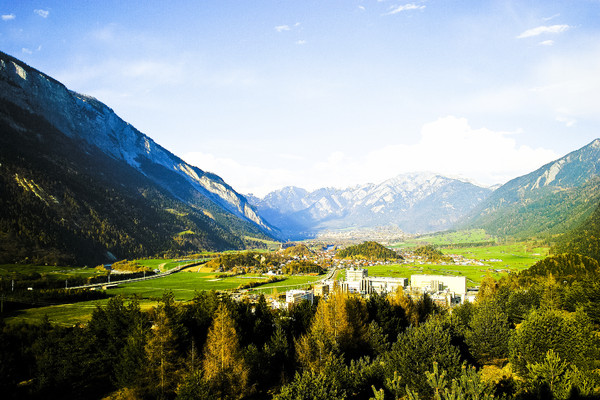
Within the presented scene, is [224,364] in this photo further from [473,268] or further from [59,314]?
[473,268]

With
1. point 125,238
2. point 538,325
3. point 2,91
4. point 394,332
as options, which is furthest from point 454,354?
point 2,91

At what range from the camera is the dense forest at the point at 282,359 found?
973 inches

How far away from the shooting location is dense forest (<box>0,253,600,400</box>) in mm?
24719

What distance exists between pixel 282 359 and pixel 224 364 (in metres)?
10.0

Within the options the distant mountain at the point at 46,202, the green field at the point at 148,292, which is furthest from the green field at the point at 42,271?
the green field at the point at 148,292

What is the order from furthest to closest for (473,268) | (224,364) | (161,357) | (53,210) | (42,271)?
(473,268)
(53,210)
(42,271)
(224,364)
(161,357)

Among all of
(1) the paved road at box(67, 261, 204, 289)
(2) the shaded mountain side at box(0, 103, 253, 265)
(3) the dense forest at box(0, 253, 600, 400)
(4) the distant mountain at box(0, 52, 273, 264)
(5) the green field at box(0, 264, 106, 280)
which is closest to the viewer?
(3) the dense forest at box(0, 253, 600, 400)

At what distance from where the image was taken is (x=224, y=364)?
30.7 metres

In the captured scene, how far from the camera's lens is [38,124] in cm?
18788

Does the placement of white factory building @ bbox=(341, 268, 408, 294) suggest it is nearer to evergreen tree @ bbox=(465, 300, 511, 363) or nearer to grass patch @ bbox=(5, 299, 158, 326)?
evergreen tree @ bbox=(465, 300, 511, 363)

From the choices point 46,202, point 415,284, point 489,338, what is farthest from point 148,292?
point 46,202

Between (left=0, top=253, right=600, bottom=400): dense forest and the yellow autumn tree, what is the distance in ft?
0.30

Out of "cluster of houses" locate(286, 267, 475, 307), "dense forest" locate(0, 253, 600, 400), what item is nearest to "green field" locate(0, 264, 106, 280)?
"dense forest" locate(0, 253, 600, 400)

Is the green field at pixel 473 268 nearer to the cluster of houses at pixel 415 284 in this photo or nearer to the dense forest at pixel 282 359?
the cluster of houses at pixel 415 284
